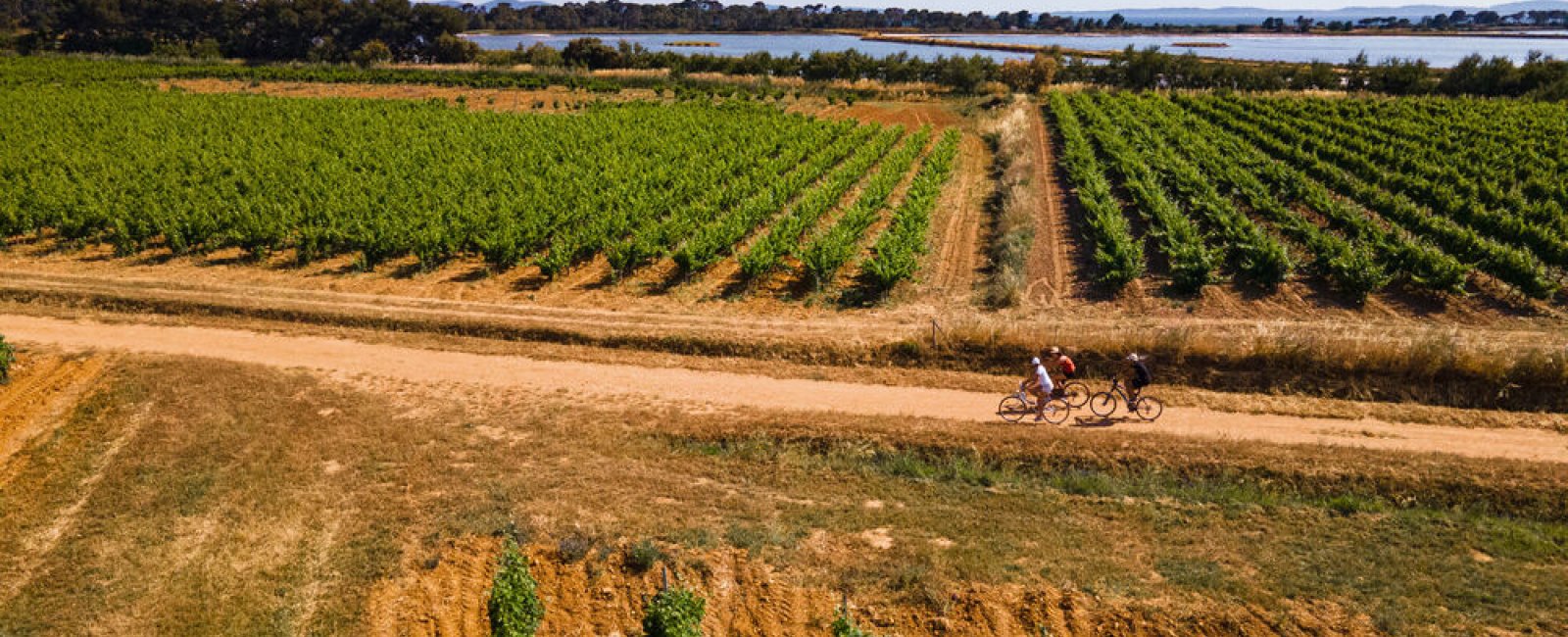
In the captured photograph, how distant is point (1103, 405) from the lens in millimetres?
17547

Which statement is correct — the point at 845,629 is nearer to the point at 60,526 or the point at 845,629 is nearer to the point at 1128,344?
the point at 1128,344

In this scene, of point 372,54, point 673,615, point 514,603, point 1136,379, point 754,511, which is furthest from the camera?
point 372,54

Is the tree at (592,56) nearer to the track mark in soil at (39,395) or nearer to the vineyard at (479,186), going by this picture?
the vineyard at (479,186)

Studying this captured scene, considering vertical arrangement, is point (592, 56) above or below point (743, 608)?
above

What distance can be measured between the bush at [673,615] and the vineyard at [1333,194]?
1821 cm

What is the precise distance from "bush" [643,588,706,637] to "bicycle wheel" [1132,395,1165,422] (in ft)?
35.3

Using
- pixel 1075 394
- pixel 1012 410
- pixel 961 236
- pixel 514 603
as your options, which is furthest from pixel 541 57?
pixel 514 603

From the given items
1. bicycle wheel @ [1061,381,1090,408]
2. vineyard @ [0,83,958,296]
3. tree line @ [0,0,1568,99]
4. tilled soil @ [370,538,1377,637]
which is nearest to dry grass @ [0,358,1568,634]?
tilled soil @ [370,538,1377,637]

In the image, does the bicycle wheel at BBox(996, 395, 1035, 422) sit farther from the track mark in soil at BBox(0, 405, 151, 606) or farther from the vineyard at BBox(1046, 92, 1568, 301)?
the track mark in soil at BBox(0, 405, 151, 606)

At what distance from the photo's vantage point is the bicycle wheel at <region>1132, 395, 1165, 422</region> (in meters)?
17.3

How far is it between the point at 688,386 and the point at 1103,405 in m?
9.46

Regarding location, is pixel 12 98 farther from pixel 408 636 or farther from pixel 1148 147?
pixel 1148 147

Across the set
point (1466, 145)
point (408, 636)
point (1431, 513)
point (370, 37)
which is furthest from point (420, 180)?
point (370, 37)

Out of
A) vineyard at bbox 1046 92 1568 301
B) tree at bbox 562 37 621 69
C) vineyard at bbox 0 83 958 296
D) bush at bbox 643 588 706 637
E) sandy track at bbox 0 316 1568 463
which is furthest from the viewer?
tree at bbox 562 37 621 69
